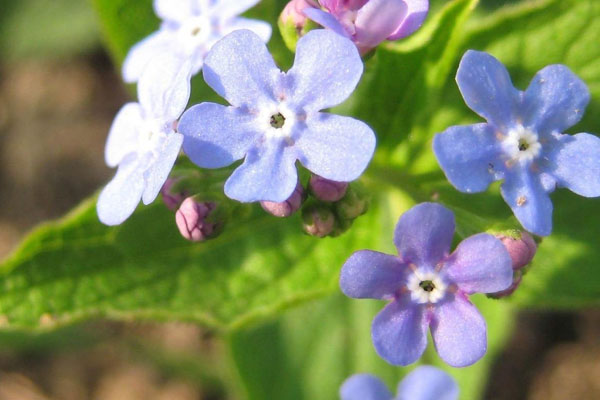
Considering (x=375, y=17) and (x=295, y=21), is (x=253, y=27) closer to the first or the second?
(x=295, y=21)

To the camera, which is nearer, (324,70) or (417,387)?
(324,70)

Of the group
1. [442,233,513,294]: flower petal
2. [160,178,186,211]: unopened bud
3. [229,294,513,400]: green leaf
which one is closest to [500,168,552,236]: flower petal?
[442,233,513,294]: flower petal

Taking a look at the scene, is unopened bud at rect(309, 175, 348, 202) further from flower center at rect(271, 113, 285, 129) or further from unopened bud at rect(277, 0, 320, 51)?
unopened bud at rect(277, 0, 320, 51)

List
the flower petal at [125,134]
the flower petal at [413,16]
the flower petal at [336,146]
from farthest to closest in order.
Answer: the flower petal at [125,134], the flower petal at [413,16], the flower petal at [336,146]

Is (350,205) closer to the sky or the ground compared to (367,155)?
closer to the ground

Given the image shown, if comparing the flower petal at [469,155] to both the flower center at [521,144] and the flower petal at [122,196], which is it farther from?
the flower petal at [122,196]

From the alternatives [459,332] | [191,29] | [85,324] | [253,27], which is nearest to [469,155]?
[459,332]

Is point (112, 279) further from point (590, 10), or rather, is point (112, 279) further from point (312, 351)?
point (590, 10)

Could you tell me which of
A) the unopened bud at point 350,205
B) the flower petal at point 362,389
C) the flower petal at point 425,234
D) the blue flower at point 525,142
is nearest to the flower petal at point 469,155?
the blue flower at point 525,142
